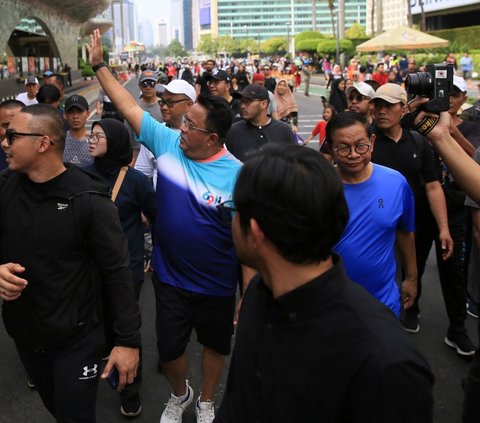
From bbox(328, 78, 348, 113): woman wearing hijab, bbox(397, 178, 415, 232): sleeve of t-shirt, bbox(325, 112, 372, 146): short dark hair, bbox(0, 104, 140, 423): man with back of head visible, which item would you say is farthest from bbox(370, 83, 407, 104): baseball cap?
bbox(328, 78, 348, 113): woman wearing hijab

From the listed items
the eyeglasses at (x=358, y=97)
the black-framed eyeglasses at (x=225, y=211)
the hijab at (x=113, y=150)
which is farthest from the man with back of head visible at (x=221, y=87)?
the black-framed eyeglasses at (x=225, y=211)

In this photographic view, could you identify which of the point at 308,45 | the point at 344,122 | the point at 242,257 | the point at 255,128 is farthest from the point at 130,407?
the point at 308,45

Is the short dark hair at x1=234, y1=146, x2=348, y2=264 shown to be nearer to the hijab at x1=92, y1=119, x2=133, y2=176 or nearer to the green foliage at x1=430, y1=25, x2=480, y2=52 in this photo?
the hijab at x1=92, y1=119, x2=133, y2=176

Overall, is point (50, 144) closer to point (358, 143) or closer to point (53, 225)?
point (53, 225)

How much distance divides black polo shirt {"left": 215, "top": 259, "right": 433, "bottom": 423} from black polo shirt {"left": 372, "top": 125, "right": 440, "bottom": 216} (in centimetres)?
258

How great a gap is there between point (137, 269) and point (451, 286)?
243 centimetres

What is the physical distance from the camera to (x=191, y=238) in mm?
3180

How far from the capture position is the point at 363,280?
2934mm

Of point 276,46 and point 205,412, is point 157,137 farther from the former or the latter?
point 276,46

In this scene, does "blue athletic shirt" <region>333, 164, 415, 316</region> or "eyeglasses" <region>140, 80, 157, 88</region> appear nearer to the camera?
"blue athletic shirt" <region>333, 164, 415, 316</region>

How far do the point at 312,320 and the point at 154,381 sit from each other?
9.32ft

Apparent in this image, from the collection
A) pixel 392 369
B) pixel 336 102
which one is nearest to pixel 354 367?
pixel 392 369

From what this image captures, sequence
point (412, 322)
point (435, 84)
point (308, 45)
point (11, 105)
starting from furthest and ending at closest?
point (308, 45) → point (11, 105) → point (412, 322) → point (435, 84)

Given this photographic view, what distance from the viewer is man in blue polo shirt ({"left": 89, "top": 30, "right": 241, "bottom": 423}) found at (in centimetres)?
319
